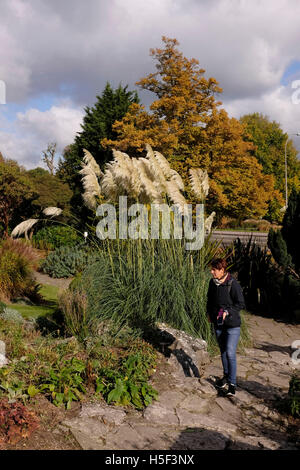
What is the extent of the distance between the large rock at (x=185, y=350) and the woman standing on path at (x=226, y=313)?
1.45ft

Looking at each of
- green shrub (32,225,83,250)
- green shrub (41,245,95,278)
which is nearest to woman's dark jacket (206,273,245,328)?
green shrub (41,245,95,278)

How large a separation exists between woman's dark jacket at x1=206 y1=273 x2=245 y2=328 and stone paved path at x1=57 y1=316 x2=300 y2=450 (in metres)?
0.77

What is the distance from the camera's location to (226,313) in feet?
15.4

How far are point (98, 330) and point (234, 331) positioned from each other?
73.0 inches

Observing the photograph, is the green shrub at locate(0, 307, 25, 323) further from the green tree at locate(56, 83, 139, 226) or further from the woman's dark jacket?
the green tree at locate(56, 83, 139, 226)

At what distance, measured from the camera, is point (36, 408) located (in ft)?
12.5

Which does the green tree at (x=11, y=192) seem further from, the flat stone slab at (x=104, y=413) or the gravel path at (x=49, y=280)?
the flat stone slab at (x=104, y=413)

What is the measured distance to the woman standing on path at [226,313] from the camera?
4715 mm

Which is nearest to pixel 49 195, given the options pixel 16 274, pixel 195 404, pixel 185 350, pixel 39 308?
pixel 16 274

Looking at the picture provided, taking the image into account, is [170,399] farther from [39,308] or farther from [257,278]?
[257,278]

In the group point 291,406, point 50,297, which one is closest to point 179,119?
point 50,297

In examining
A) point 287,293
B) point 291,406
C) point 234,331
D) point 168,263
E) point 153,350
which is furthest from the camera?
point 287,293

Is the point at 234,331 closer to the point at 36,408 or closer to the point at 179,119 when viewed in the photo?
the point at 36,408

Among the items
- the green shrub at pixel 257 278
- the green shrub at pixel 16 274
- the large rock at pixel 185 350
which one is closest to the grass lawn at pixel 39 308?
the green shrub at pixel 16 274
